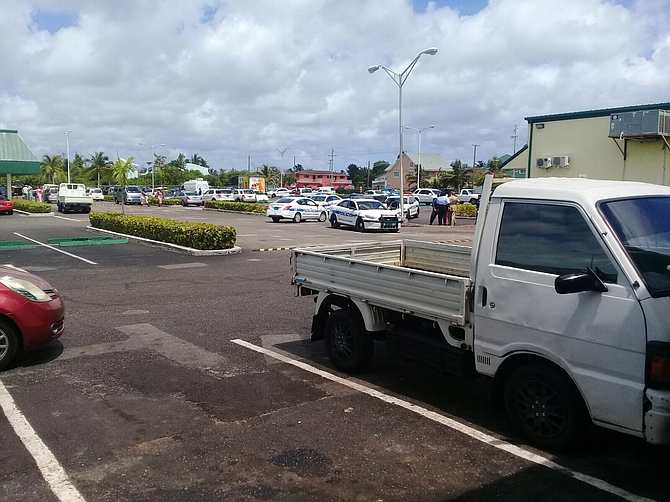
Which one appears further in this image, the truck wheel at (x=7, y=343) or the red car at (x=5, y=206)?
the red car at (x=5, y=206)

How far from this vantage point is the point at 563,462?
442 centimetres

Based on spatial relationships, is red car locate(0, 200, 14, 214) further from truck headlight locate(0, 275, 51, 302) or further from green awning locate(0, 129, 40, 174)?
truck headlight locate(0, 275, 51, 302)

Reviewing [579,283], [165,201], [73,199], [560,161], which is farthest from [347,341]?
[165,201]

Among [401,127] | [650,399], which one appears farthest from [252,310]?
[401,127]

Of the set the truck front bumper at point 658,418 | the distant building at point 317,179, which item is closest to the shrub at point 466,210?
the truck front bumper at point 658,418

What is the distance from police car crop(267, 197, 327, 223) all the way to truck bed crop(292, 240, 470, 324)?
2657 cm

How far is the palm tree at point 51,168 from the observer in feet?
312

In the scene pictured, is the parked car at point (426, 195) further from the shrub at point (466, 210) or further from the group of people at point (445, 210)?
the group of people at point (445, 210)

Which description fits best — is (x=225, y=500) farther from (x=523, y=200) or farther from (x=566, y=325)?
(x=523, y=200)

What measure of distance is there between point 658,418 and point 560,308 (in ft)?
3.07

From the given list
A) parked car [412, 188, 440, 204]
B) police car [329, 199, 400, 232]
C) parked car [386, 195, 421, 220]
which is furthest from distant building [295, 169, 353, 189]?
police car [329, 199, 400, 232]

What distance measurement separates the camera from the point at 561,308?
4.30 meters

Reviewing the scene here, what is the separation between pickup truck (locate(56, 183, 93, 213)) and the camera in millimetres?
40312

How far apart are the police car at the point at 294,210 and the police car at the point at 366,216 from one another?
485 centimetres
